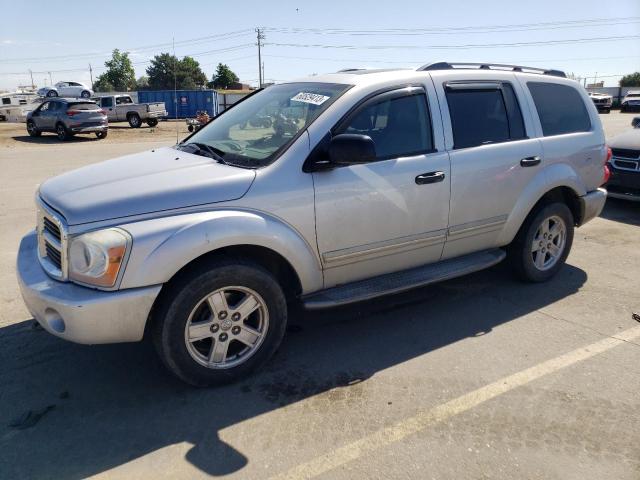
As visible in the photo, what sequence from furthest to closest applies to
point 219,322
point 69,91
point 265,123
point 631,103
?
1. point 69,91
2. point 631,103
3. point 265,123
4. point 219,322

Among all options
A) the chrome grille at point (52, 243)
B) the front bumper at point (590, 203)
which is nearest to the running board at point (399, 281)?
the front bumper at point (590, 203)

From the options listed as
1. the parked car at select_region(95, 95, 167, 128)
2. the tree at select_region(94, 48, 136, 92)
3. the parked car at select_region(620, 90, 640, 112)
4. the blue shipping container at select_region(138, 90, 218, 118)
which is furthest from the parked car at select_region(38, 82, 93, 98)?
the tree at select_region(94, 48, 136, 92)

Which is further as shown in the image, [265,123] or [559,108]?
[559,108]

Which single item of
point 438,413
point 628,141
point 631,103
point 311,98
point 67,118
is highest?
point 631,103

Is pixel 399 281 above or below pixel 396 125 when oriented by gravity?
below

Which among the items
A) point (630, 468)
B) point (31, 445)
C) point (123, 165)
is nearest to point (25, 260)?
point (123, 165)

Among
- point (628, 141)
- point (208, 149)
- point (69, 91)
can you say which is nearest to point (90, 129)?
point (628, 141)

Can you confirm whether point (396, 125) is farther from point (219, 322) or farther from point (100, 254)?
point (100, 254)

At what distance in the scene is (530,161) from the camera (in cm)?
444

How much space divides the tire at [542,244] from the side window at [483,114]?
2.59 feet

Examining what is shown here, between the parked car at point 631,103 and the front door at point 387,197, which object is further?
the parked car at point 631,103

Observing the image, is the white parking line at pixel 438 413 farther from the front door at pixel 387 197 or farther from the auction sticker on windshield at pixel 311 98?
the auction sticker on windshield at pixel 311 98

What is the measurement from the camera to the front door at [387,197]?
348 cm

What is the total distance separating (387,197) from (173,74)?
104m
